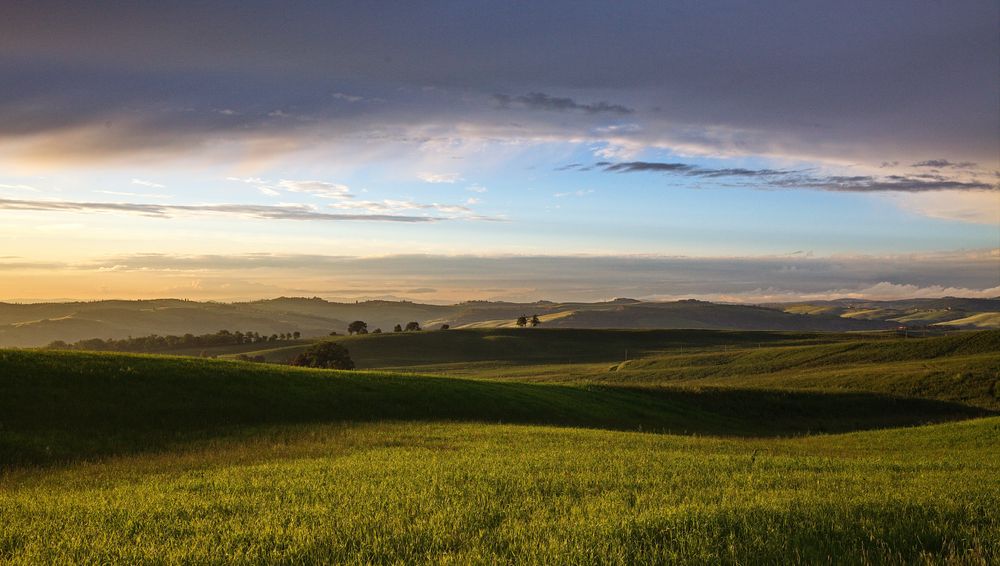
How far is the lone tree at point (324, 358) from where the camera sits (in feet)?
303

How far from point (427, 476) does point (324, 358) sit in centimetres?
8551

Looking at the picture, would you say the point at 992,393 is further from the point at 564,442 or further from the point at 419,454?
the point at 419,454

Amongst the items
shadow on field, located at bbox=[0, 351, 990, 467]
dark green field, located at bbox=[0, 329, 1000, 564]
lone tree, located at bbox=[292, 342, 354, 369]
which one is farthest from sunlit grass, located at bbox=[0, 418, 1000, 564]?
lone tree, located at bbox=[292, 342, 354, 369]

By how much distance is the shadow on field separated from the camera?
26.7m

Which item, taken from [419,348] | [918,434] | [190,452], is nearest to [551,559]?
[190,452]

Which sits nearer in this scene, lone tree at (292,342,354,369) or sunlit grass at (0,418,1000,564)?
sunlit grass at (0,418,1000,564)

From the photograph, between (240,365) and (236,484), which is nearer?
(236,484)

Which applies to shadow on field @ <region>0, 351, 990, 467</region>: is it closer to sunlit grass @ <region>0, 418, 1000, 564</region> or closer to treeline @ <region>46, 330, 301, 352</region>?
sunlit grass @ <region>0, 418, 1000, 564</region>

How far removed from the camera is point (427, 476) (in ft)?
43.8

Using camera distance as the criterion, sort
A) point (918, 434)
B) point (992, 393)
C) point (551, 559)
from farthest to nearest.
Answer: point (992, 393) < point (918, 434) < point (551, 559)

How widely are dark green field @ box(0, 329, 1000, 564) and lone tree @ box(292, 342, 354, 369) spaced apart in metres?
46.6

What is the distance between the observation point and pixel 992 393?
60.8 m

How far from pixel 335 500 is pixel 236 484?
327 cm

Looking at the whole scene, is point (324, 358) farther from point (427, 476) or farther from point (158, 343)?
point (158, 343)
